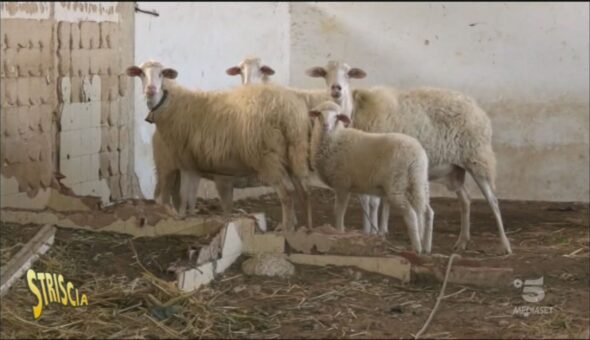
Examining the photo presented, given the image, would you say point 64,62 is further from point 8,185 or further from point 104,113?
point 8,185

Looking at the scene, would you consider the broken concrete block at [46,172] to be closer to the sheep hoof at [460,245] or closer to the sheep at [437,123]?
the sheep at [437,123]

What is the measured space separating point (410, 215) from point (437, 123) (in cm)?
150

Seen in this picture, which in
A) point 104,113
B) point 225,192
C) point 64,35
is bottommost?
point 225,192

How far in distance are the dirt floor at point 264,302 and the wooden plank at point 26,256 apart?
0.05 meters

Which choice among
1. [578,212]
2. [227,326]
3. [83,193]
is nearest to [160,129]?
[83,193]

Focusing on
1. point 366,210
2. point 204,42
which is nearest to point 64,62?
point 204,42

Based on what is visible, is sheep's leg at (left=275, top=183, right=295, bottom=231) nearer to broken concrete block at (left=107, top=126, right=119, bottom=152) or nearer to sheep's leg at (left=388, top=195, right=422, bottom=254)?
sheep's leg at (left=388, top=195, right=422, bottom=254)

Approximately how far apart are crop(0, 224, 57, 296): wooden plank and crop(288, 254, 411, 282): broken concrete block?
66.0 inches

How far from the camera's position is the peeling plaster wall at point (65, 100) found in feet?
29.8

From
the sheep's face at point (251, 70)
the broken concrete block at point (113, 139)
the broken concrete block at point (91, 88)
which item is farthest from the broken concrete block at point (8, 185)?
the sheep's face at point (251, 70)

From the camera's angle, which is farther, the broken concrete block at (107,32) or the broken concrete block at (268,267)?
the broken concrete block at (107,32)

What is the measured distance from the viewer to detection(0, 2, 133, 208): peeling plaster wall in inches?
357

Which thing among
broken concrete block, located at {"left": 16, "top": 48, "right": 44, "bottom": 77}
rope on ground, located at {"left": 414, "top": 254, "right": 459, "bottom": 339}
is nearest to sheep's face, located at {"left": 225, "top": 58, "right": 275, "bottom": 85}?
broken concrete block, located at {"left": 16, "top": 48, "right": 44, "bottom": 77}

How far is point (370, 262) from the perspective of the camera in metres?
7.22
